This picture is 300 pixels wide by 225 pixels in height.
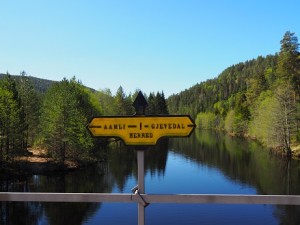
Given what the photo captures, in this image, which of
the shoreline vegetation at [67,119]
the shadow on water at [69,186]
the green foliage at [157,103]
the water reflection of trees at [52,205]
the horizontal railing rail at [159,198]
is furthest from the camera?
the green foliage at [157,103]

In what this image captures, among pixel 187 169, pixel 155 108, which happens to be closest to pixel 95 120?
pixel 187 169

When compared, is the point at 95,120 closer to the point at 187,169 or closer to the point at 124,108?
the point at 187,169

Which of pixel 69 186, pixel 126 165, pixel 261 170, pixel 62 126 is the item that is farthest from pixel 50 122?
pixel 261 170

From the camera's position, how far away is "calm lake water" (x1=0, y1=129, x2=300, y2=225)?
33.0 meters

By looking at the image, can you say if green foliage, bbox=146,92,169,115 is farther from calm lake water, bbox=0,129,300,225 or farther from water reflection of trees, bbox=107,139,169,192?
calm lake water, bbox=0,129,300,225

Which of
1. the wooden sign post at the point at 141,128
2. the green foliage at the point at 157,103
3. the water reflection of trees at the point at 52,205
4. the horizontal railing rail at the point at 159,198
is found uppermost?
the green foliage at the point at 157,103

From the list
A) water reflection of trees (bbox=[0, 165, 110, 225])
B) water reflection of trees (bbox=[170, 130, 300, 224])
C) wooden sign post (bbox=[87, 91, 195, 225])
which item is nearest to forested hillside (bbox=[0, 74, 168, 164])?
water reflection of trees (bbox=[0, 165, 110, 225])

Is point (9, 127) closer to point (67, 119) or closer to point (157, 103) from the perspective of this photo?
point (67, 119)

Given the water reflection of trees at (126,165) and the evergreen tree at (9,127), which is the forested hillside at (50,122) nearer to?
the evergreen tree at (9,127)

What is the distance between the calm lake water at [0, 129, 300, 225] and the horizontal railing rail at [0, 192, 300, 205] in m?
26.1

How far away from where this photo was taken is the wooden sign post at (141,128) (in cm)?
609

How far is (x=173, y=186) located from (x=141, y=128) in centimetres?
4056

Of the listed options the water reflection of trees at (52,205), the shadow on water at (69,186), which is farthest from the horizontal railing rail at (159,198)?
the water reflection of trees at (52,205)

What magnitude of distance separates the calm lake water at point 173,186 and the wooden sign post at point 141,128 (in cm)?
2622
